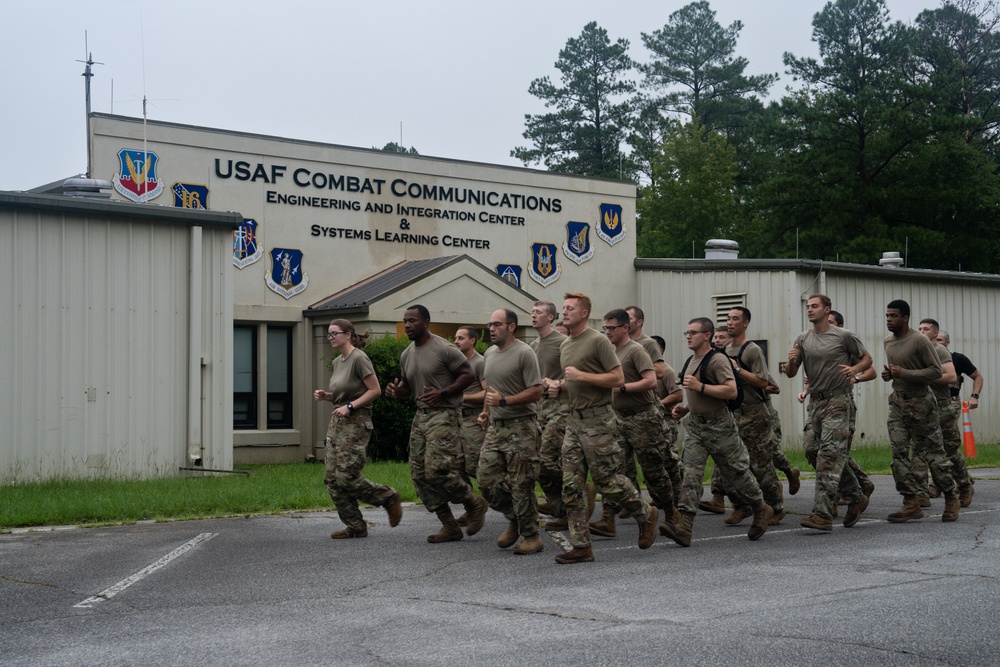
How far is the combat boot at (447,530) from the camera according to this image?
1082 cm

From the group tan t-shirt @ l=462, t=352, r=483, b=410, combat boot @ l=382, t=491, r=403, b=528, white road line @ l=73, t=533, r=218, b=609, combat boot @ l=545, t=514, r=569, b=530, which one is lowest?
white road line @ l=73, t=533, r=218, b=609

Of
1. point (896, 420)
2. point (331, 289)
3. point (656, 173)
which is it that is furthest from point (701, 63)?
point (896, 420)

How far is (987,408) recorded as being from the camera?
2845 cm

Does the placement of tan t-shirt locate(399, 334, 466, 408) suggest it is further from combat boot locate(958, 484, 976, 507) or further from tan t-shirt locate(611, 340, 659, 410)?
combat boot locate(958, 484, 976, 507)

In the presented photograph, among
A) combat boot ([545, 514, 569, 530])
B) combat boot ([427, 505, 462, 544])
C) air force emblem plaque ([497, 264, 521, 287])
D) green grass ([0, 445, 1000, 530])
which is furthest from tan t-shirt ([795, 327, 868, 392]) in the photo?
air force emblem plaque ([497, 264, 521, 287])

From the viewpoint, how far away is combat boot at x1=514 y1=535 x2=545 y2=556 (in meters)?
9.91

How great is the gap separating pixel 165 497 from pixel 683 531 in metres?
6.64

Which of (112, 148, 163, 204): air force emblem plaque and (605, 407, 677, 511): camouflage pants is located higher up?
(112, 148, 163, 204): air force emblem plaque

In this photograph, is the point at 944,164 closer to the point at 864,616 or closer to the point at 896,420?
→ the point at 896,420

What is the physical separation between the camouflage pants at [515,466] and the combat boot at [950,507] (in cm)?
421

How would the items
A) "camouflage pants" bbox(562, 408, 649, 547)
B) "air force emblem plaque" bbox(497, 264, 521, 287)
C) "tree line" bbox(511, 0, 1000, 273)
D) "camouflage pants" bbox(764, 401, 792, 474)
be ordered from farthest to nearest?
"tree line" bbox(511, 0, 1000, 273), "air force emblem plaque" bbox(497, 264, 521, 287), "camouflage pants" bbox(764, 401, 792, 474), "camouflage pants" bbox(562, 408, 649, 547)

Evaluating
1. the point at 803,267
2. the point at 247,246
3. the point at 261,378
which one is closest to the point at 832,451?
the point at 803,267

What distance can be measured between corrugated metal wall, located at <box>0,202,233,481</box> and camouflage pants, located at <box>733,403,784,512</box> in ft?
29.1

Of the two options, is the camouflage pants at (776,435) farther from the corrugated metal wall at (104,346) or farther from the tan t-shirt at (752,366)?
the corrugated metal wall at (104,346)
